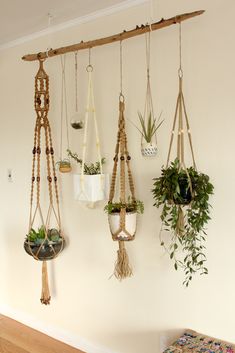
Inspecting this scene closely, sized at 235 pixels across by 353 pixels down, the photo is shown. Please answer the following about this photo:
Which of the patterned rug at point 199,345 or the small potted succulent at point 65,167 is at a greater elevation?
the small potted succulent at point 65,167

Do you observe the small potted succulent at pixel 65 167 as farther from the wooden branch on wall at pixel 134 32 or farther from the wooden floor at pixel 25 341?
the wooden floor at pixel 25 341

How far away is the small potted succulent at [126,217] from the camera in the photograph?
1928 millimetres

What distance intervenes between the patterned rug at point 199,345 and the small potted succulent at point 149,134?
1.06m

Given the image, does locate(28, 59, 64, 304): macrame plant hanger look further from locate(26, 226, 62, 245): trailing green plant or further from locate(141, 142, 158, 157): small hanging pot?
locate(141, 142, 158, 157): small hanging pot

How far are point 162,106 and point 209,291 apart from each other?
3.67ft

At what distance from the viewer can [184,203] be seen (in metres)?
1.74

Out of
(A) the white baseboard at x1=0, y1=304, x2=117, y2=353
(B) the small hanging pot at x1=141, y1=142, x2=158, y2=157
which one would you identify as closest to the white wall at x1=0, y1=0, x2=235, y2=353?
(A) the white baseboard at x1=0, y1=304, x2=117, y2=353

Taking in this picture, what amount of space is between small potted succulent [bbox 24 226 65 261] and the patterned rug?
3.17 ft

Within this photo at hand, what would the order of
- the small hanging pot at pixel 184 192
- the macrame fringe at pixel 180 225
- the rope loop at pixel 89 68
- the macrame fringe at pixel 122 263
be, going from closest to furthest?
the small hanging pot at pixel 184 192, the macrame fringe at pixel 180 225, the macrame fringe at pixel 122 263, the rope loop at pixel 89 68

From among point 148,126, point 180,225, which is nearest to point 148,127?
point 148,126

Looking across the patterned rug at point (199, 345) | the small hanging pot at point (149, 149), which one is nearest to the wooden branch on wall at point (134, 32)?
the small hanging pot at point (149, 149)

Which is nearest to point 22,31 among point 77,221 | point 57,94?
point 57,94

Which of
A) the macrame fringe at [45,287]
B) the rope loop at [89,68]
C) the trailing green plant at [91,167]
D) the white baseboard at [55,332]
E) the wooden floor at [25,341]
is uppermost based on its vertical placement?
the rope loop at [89,68]

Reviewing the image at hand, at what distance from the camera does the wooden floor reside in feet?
8.24
